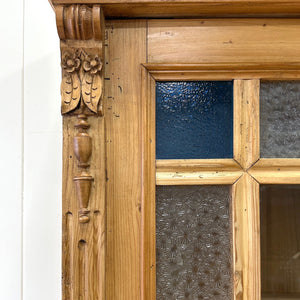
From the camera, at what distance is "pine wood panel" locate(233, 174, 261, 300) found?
0.70 meters

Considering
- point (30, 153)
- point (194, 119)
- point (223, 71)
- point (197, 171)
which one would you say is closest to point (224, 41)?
point (223, 71)

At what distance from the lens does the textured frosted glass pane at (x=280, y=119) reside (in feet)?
2.37

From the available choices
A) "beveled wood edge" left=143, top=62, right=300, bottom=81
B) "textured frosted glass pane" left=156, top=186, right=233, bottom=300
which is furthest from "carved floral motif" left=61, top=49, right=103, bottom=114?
"textured frosted glass pane" left=156, top=186, right=233, bottom=300

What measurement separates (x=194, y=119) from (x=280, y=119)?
0.18 m

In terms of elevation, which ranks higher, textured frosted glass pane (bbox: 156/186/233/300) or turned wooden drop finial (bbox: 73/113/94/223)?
turned wooden drop finial (bbox: 73/113/94/223)

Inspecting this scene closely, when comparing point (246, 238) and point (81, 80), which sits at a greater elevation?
point (81, 80)

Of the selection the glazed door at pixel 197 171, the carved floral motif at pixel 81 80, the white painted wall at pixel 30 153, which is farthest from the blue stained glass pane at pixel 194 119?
the white painted wall at pixel 30 153

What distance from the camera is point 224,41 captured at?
709 millimetres

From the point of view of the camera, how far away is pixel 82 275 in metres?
0.67

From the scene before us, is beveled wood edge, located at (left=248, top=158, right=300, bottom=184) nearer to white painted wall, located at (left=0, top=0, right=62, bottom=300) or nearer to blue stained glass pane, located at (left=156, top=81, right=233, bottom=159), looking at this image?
blue stained glass pane, located at (left=156, top=81, right=233, bottom=159)

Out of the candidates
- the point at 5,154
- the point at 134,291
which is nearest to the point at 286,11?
the point at 134,291

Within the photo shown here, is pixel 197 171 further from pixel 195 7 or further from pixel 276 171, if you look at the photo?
pixel 195 7

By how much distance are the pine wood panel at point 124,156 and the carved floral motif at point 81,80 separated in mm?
35

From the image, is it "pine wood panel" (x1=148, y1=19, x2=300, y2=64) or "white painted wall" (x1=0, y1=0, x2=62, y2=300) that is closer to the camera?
"pine wood panel" (x1=148, y1=19, x2=300, y2=64)
